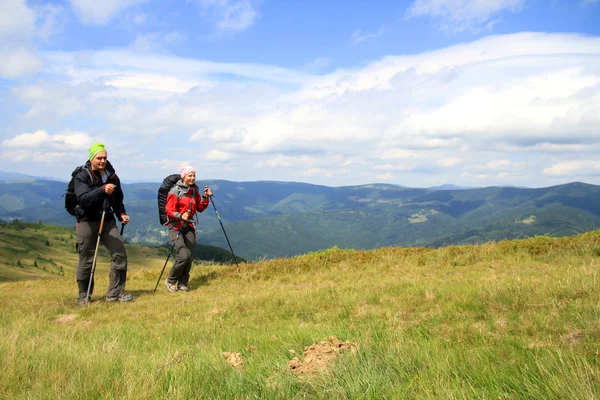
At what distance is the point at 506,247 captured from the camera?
1317 cm

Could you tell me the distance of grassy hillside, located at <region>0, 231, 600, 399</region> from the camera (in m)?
3.24

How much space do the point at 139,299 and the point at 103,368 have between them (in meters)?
7.74

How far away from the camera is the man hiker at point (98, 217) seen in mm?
9852

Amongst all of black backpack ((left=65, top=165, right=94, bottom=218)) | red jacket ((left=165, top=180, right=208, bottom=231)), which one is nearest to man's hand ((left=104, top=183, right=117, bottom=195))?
black backpack ((left=65, top=165, right=94, bottom=218))

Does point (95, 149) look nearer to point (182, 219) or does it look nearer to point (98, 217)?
point (98, 217)

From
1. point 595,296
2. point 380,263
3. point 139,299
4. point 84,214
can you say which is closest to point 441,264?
point 380,263

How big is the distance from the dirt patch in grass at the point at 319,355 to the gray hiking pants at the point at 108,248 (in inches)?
307

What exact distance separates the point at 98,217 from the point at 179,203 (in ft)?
7.62

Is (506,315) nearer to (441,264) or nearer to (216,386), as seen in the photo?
(216,386)

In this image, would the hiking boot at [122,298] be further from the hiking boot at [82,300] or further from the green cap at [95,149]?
the green cap at [95,149]

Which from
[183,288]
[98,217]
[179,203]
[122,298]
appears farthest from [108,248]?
[183,288]

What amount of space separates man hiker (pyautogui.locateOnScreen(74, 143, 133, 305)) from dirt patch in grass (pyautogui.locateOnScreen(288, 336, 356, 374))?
7.40 metres

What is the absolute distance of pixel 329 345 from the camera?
429 cm

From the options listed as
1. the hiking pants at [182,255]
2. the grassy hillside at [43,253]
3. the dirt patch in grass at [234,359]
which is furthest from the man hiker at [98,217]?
the grassy hillside at [43,253]
